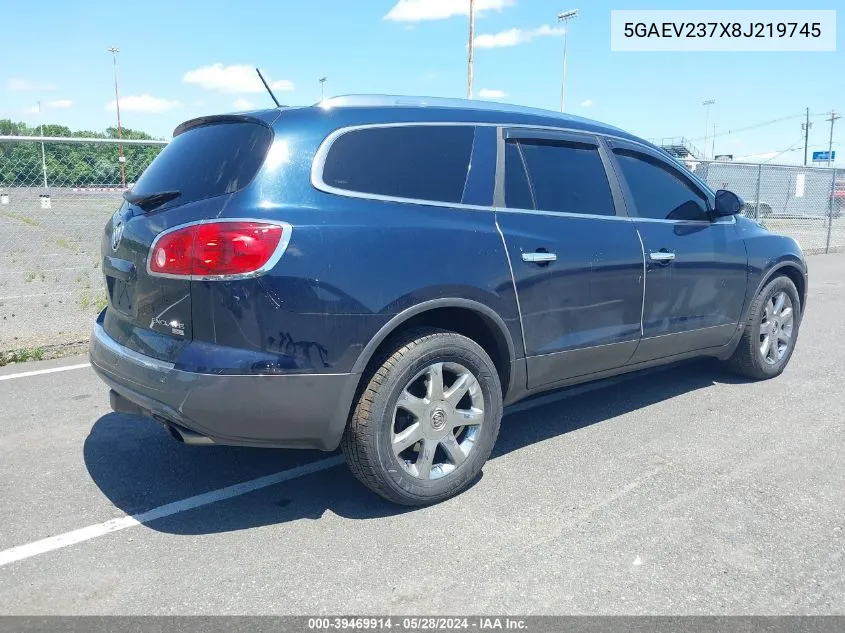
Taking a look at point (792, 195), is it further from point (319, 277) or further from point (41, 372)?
point (319, 277)

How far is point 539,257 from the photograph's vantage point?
11.6 ft

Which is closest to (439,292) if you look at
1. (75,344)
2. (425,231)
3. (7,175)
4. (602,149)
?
(425,231)

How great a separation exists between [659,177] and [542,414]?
1.71 meters

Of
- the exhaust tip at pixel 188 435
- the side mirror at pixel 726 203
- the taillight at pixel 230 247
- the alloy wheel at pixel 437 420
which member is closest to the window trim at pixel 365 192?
the taillight at pixel 230 247

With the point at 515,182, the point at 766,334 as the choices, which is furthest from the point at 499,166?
the point at 766,334

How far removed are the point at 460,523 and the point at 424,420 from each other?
1.59ft

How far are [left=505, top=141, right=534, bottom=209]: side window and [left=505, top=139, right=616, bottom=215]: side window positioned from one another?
4cm

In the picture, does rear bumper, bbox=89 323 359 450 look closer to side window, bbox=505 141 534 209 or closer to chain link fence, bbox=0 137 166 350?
side window, bbox=505 141 534 209

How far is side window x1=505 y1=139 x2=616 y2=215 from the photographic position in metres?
3.71

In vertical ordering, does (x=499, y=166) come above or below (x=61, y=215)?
above

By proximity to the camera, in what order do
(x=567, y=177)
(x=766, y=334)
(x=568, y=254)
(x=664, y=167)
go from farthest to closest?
(x=766, y=334), (x=664, y=167), (x=567, y=177), (x=568, y=254)

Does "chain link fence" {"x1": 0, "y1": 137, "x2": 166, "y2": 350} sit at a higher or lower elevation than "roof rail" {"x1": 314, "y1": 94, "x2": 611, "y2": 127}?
lower

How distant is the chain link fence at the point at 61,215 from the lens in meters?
6.40

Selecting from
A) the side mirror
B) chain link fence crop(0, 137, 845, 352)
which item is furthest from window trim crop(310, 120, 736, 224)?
chain link fence crop(0, 137, 845, 352)
